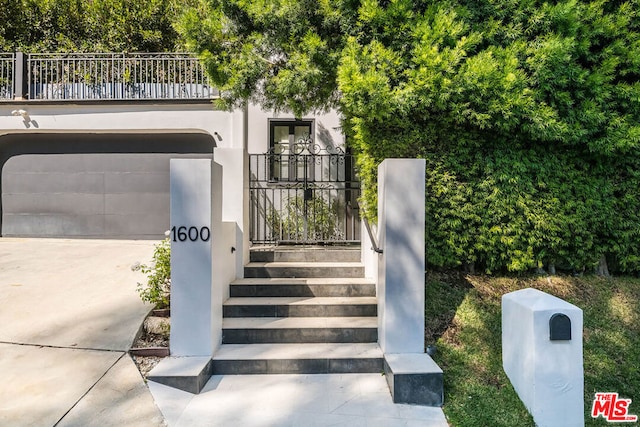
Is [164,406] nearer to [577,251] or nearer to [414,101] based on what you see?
[414,101]

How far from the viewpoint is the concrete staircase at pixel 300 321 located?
3.33 m

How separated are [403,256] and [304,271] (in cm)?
151

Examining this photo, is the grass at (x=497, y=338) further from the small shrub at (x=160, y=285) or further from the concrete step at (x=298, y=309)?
the small shrub at (x=160, y=285)

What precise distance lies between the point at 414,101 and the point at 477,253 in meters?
2.00

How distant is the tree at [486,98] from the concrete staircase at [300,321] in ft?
3.44

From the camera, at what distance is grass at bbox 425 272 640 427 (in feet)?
9.23

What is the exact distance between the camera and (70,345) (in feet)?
10.9

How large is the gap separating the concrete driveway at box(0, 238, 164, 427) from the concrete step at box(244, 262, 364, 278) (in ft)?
4.55

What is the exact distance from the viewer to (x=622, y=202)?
4094 mm

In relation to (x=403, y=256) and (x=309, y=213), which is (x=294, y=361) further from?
(x=309, y=213)

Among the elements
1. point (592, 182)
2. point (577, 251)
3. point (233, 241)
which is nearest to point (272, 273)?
point (233, 241)

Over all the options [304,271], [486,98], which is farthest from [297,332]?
[486,98]

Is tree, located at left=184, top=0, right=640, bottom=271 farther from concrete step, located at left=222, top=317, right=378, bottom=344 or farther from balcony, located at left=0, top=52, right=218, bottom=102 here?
balcony, located at left=0, top=52, right=218, bottom=102

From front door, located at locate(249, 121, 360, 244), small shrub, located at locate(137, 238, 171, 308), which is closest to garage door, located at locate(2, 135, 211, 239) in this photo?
front door, located at locate(249, 121, 360, 244)
